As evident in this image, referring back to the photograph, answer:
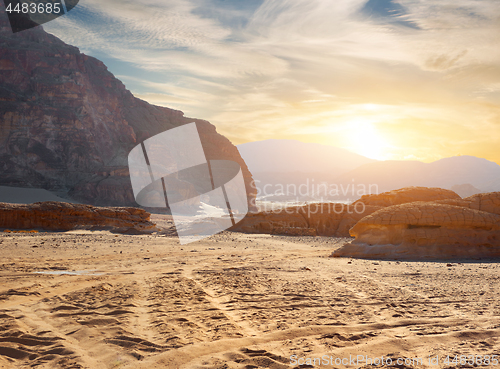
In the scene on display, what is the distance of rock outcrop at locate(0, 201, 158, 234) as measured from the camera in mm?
22766

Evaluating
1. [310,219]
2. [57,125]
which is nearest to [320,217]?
[310,219]

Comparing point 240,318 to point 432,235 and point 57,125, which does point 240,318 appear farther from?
point 57,125

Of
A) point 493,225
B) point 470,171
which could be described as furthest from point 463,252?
point 470,171

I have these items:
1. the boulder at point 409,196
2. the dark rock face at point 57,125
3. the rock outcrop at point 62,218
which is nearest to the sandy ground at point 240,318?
the boulder at point 409,196

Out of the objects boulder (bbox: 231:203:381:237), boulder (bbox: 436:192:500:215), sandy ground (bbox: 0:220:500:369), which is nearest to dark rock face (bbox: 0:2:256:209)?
boulder (bbox: 231:203:381:237)

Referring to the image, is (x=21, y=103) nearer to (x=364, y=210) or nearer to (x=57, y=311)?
(x=364, y=210)

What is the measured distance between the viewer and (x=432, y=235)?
457 inches

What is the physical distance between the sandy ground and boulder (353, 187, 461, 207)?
1502cm

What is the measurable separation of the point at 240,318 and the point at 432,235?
10.1 m

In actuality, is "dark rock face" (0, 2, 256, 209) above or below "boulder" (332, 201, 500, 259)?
above

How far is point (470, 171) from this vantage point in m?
179

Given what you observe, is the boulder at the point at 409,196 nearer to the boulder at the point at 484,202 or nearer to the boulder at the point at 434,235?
the boulder at the point at 484,202

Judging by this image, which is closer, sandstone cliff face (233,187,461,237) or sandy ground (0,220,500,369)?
sandy ground (0,220,500,369)

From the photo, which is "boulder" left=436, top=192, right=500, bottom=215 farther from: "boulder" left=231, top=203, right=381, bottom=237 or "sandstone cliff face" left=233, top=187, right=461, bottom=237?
"boulder" left=231, top=203, right=381, bottom=237
